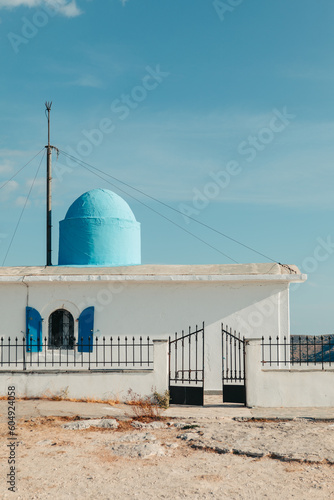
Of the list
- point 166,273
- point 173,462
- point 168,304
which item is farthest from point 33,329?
point 173,462

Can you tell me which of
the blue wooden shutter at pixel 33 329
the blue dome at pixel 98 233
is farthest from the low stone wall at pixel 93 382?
the blue dome at pixel 98 233

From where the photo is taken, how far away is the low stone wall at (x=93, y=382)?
40.2 ft

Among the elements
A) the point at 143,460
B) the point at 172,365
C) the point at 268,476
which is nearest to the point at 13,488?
the point at 143,460

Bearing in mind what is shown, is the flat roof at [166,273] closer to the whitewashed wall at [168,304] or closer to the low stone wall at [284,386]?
the whitewashed wall at [168,304]

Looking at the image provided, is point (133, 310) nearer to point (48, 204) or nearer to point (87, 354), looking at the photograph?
point (87, 354)

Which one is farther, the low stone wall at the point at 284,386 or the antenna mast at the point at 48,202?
the antenna mast at the point at 48,202

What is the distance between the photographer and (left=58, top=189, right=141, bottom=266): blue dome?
17.6m

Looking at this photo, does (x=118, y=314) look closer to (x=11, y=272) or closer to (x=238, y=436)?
(x=11, y=272)

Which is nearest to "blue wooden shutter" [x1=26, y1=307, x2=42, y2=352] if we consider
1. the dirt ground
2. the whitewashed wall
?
the whitewashed wall

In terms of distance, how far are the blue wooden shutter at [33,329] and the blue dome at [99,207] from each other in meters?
4.45

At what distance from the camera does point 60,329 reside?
1505 centimetres

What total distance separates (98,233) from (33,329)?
4390 mm

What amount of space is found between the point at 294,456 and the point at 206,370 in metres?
6.84

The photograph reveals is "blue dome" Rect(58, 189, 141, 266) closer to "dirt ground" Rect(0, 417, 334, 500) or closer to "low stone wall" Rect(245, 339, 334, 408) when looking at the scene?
"low stone wall" Rect(245, 339, 334, 408)
